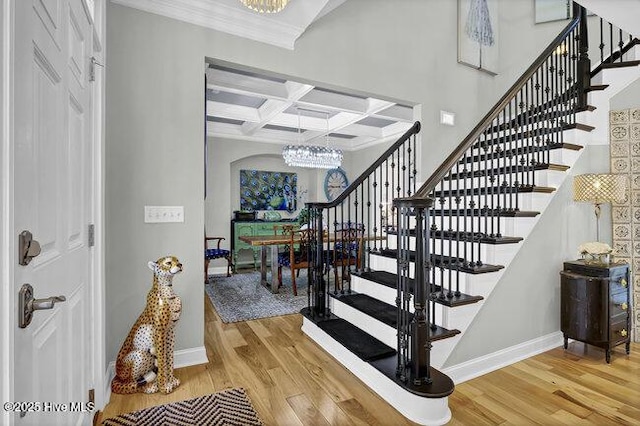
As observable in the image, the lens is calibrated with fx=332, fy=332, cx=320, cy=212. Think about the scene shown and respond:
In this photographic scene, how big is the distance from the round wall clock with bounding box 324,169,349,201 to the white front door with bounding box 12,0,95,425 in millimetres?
6077

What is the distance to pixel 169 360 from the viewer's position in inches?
86.0

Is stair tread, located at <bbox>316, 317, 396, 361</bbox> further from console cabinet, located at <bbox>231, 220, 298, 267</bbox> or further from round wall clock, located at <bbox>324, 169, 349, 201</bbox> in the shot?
round wall clock, located at <bbox>324, 169, 349, 201</bbox>

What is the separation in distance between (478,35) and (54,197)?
14.9ft

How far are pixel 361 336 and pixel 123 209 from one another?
1986mm

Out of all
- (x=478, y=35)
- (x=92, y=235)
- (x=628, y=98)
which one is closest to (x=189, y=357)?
(x=92, y=235)

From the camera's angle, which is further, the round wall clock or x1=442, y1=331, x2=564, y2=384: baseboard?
the round wall clock

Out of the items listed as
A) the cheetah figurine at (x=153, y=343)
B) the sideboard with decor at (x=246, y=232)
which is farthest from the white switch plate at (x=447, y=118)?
the sideboard with decor at (x=246, y=232)

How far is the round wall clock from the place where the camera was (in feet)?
25.2

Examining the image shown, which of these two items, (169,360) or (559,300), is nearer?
(169,360)

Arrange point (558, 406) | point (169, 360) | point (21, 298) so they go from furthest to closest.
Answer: point (169, 360) < point (558, 406) < point (21, 298)

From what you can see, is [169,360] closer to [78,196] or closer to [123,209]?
[123,209]

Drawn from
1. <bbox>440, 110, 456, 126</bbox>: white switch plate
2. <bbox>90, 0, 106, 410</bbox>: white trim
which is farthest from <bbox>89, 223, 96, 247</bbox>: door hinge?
<bbox>440, 110, 456, 126</bbox>: white switch plate

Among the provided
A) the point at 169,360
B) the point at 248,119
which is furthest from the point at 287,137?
the point at 169,360

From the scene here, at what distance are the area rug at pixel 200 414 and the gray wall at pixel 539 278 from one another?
137 cm
